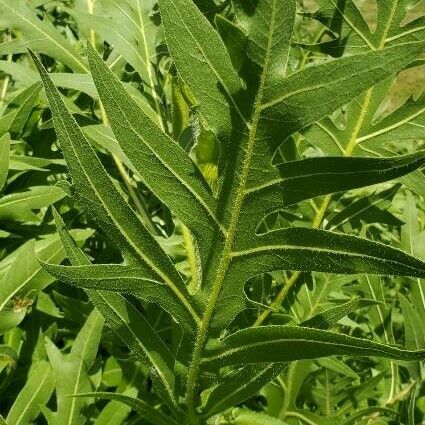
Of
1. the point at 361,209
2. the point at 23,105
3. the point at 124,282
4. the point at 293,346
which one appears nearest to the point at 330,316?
the point at 293,346

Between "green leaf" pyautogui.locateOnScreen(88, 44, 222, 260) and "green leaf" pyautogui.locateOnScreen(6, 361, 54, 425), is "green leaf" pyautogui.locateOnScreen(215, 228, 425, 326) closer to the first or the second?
"green leaf" pyautogui.locateOnScreen(88, 44, 222, 260)

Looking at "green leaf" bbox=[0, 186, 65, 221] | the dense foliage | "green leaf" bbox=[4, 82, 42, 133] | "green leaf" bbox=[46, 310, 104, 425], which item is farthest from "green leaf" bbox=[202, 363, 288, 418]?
"green leaf" bbox=[4, 82, 42, 133]

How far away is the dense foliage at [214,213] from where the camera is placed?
0.55 m

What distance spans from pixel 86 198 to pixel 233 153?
146mm

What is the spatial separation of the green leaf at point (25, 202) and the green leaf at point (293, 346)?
486 millimetres

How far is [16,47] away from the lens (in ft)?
3.61

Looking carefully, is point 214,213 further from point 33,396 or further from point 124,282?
point 33,396

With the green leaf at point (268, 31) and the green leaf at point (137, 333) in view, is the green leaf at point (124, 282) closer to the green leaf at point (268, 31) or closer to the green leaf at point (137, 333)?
the green leaf at point (137, 333)

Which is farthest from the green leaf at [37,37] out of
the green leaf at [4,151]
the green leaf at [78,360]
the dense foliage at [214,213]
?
the green leaf at [78,360]

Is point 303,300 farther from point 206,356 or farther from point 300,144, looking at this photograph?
point 206,356

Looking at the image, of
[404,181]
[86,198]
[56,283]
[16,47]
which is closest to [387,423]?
[404,181]

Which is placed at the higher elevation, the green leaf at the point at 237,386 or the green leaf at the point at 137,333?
the green leaf at the point at 137,333

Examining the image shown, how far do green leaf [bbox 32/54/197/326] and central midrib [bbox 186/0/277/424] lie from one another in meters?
0.04

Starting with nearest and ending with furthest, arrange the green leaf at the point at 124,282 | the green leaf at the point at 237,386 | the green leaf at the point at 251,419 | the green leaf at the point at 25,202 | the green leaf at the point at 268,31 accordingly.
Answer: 1. the green leaf at the point at 268,31
2. the green leaf at the point at 124,282
3. the green leaf at the point at 237,386
4. the green leaf at the point at 251,419
5. the green leaf at the point at 25,202
